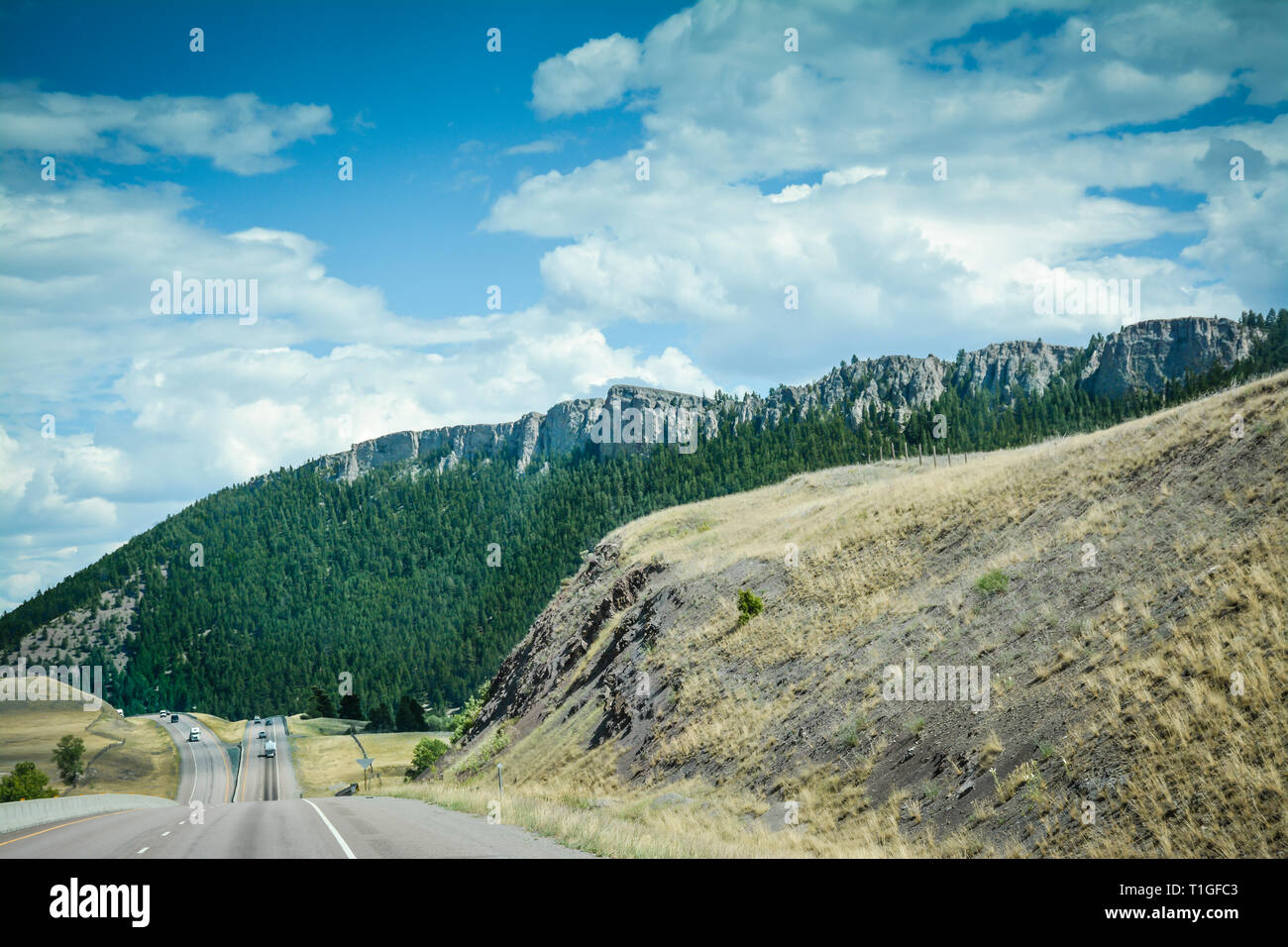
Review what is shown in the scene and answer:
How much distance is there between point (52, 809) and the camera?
27016 mm

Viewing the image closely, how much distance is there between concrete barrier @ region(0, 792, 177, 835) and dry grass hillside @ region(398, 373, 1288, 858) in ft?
41.2

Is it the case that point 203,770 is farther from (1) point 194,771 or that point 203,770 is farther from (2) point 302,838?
(2) point 302,838

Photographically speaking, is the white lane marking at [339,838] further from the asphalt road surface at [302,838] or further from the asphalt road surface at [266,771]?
the asphalt road surface at [266,771]

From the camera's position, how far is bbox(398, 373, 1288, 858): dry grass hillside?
12109 millimetres

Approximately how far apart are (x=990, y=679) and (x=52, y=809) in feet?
101

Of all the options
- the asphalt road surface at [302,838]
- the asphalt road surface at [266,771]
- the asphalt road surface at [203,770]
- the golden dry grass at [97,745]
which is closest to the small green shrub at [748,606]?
the asphalt road surface at [302,838]

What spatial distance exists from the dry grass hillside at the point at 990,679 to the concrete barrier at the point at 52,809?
1255 centimetres

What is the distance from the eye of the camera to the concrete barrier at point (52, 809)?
22875 mm

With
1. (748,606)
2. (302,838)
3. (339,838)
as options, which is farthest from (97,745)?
(339,838)

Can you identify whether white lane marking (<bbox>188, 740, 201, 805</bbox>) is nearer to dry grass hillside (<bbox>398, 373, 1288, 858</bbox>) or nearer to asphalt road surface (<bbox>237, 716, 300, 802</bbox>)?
asphalt road surface (<bbox>237, 716, 300, 802</bbox>)
